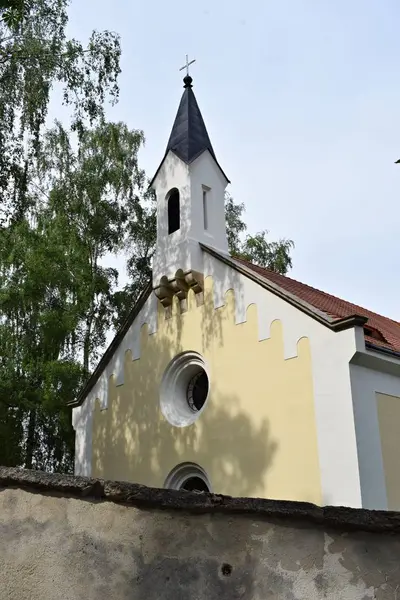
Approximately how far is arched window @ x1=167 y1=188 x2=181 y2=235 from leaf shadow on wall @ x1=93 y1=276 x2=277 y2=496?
178 centimetres

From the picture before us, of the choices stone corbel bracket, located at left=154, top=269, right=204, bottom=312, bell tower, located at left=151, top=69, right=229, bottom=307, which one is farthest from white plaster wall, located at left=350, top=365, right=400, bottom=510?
bell tower, located at left=151, top=69, right=229, bottom=307

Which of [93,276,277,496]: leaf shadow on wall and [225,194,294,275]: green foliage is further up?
[225,194,294,275]: green foliage

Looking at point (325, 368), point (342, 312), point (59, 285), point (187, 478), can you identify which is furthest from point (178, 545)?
point (59, 285)

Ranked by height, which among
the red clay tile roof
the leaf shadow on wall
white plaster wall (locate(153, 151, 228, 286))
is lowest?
the leaf shadow on wall

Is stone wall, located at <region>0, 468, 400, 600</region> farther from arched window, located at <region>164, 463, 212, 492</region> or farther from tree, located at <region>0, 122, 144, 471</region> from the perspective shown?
tree, located at <region>0, 122, 144, 471</region>

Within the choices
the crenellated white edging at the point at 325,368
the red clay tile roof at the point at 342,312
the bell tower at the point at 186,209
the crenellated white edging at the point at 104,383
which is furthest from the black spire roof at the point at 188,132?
the crenellated white edging at the point at 104,383

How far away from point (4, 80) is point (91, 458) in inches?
306

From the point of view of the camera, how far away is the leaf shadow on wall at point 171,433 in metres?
11.0

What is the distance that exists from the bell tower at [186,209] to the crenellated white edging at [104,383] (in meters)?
0.63

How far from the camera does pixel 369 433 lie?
32.5 feet

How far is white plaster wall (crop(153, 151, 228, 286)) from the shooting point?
1327cm

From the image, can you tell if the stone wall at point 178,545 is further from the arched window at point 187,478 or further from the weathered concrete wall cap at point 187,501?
the arched window at point 187,478

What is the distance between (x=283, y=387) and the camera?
1084 centimetres

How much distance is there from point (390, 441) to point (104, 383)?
249 inches
